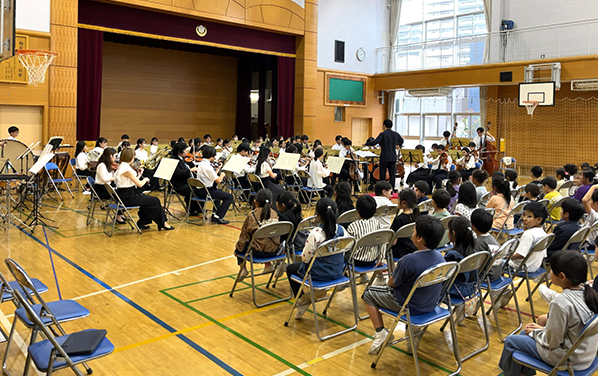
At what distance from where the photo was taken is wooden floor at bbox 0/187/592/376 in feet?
11.8

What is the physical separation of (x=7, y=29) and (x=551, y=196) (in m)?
7.12

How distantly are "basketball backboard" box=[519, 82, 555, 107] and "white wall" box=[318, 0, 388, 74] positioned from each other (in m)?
6.76

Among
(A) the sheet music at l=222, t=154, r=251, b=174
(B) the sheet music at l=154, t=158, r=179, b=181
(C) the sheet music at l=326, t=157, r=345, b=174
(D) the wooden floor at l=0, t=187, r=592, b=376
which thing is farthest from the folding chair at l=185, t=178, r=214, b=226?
(C) the sheet music at l=326, t=157, r=345, b=174

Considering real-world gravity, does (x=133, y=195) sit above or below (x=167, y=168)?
below

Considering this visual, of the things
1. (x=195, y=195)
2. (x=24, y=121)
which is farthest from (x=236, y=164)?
(x=24, y=121)

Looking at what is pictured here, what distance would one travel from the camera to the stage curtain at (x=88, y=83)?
13082mm

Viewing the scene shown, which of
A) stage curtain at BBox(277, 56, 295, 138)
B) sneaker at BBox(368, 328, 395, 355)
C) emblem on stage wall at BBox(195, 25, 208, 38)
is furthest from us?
stage curtain at BBox(277, 56, 295, 138)

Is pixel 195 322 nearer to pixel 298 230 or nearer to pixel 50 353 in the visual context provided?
pixel 298 230

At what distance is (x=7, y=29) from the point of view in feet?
18.6

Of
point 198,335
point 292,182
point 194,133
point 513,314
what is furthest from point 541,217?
point 194,133

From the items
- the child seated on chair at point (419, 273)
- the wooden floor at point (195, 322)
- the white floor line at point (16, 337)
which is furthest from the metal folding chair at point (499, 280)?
the white floor line at point (16, 337)

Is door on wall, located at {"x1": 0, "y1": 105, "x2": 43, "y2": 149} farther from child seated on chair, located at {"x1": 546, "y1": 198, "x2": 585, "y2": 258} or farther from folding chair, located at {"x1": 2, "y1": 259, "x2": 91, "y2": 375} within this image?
child seated on chair, located at {"x1": 546, "y1": 198, "x2": 585, "y2": 258}

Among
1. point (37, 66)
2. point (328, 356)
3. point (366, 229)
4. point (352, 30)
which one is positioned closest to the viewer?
point (328, 356)

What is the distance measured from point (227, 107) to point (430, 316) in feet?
58.3
